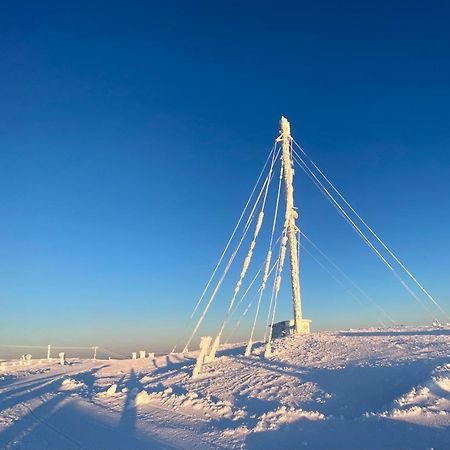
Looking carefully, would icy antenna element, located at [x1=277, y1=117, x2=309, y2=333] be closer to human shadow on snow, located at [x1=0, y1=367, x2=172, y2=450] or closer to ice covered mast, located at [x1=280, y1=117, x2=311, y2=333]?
ice covered mast, located at [x1=280, y1=117, x2=311, y2=333]

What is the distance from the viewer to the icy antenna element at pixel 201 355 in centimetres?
1850

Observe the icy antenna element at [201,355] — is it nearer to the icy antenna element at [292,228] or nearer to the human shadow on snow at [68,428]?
the human shadow on snow at [68,428]

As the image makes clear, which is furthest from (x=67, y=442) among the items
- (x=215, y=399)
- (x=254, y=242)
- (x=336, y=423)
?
(x=254, y=242)

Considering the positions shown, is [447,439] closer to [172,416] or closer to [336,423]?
[336,423]

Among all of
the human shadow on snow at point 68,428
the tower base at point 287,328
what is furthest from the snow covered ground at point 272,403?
the tower base at point 287,328

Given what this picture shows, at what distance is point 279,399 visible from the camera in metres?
13.5

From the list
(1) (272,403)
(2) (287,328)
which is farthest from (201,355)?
(2) (287,328)

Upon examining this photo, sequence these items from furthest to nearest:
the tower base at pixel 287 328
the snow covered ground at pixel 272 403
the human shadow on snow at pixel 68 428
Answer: the tower base at pixel 287 328 → the human shadow on snow at pixel 68 428 → the snow covered ground at pixel 272 403

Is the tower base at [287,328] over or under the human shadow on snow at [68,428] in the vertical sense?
over

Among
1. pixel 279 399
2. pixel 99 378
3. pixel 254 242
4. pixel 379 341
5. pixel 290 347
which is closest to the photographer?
pixel 279 399

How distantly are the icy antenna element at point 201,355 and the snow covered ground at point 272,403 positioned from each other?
1.56 feet

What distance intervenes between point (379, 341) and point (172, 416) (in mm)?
9287

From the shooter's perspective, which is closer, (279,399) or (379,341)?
(279,399)

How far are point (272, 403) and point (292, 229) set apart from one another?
46.2ft
